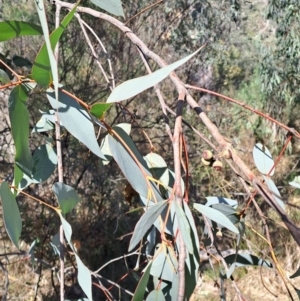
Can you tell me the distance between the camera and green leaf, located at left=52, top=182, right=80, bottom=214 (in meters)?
0.80

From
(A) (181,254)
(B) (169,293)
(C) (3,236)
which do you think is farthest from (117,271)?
(A) (181,254)

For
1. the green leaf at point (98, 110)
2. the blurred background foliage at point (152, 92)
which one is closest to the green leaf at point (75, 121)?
the green leaf at point (98, 110)

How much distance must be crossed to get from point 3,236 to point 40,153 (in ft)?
6.51

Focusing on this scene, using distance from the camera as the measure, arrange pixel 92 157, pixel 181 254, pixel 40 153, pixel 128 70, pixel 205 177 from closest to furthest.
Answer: pixel 181 254 → pixel 40 153 → pixel 92 157 → pixel 128 70 → pixel 205 177

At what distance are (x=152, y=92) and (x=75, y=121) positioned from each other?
7.74 ft

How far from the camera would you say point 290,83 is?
372cm

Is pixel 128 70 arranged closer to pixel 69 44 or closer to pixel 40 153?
pixel 69 44

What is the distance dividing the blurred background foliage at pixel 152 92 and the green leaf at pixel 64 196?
1456mm

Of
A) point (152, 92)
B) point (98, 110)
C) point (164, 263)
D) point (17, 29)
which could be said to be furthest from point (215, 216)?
point (152, 92)

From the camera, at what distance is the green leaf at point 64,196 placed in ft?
2.64

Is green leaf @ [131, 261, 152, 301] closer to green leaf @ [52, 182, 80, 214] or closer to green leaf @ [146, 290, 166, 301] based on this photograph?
green leaf @ [146, 290, 166, 301]

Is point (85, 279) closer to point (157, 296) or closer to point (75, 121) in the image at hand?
point (157, 296)

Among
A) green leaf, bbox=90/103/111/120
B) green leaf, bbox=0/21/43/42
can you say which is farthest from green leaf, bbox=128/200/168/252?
green leaf, bbox=0/21/43/42

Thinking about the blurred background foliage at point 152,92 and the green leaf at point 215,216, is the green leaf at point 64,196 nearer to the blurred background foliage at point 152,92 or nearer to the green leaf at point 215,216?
the green leaf at point 215,216
